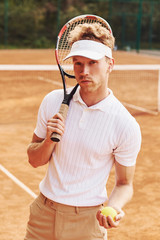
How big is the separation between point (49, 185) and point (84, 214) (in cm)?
25

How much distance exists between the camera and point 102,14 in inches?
1105

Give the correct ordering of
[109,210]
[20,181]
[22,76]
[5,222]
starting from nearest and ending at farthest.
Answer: [109,210], [5,222], [20,181], [22,76]

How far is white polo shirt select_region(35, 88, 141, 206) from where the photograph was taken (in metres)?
2.38

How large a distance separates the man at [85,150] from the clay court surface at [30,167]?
209 centimetres

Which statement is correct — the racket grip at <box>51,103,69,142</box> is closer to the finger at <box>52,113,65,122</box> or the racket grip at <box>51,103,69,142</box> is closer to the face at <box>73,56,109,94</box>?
the finger at <box>52,113,65,122</box>

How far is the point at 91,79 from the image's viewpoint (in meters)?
2.31

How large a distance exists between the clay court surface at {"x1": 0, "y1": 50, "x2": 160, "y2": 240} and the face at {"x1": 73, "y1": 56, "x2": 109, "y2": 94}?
98.6 inches

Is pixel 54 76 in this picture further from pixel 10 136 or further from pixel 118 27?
Result: pixel 118 27

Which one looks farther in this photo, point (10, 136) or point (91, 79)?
point (10, 136)

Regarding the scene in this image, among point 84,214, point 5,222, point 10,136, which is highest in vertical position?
point 84,214

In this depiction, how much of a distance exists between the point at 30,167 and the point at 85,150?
4.21 meters

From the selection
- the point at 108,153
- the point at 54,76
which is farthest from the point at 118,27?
the point at 108,153

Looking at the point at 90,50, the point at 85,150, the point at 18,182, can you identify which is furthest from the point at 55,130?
the point at 18,182

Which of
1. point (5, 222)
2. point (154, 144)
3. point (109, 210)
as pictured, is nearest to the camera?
point (109, 210)
